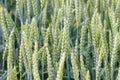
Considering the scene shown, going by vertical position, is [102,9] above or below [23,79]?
above

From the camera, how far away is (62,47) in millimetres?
829

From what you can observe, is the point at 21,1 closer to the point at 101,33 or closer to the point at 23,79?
the point at 23,79

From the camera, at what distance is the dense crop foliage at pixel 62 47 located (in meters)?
0.74

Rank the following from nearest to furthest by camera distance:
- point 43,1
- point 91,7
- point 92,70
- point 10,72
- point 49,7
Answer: point 10,72 → point 92,70 → point 43,1 → point 91,7 → point 49,7

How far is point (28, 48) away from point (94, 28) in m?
0.24

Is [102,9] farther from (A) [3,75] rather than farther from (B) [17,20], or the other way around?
(A) [3,75]

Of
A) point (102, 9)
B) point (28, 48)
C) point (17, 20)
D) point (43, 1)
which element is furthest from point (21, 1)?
point (28, 48)

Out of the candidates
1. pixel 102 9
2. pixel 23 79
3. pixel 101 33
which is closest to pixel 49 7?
pixel 102 9

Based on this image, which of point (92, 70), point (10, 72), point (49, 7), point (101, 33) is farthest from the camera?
point (49, 7)

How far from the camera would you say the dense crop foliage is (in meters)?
0.74

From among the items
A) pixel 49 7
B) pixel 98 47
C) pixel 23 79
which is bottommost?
pixel 23 79

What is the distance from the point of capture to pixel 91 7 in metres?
1.30

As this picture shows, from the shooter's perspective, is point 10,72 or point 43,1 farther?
point 43,1

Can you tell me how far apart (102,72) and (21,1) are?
1.40 ft
